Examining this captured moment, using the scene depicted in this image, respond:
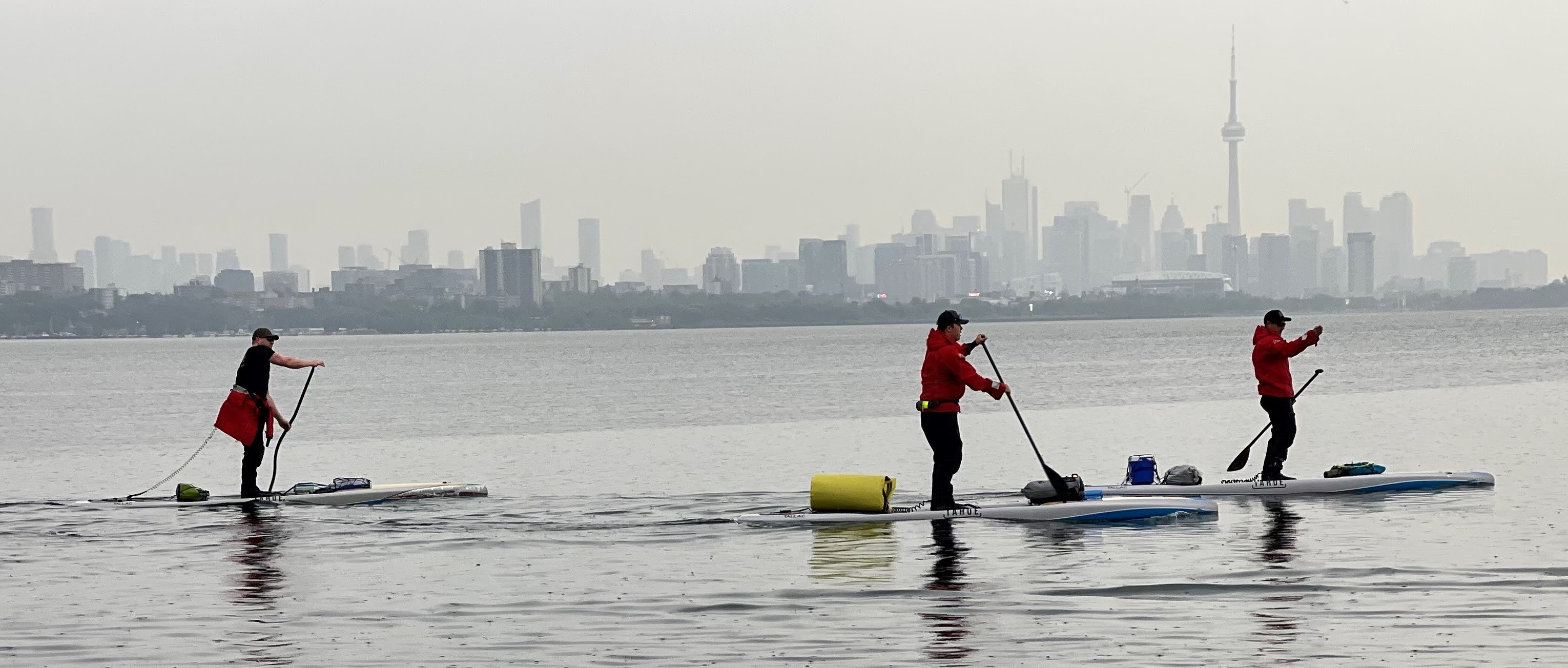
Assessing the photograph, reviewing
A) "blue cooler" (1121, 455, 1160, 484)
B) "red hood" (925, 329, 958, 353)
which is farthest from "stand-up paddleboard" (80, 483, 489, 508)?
"blue cooler" (1121, 455, 1160, 484)

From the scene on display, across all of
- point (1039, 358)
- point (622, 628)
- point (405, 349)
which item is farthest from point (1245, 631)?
point (405, 349)

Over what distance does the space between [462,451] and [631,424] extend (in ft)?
28.7

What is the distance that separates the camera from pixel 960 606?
455 inches

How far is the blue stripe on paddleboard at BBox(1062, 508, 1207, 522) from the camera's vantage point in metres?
16.1

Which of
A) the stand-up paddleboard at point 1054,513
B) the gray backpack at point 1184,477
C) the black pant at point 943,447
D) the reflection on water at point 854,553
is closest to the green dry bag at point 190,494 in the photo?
the stand-up paddleboard at point 1054,513

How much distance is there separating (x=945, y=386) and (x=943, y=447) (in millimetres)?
596

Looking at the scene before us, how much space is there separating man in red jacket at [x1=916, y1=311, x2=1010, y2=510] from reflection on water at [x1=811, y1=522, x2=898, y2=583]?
0.86 m

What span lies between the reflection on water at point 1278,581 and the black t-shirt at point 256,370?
996cm

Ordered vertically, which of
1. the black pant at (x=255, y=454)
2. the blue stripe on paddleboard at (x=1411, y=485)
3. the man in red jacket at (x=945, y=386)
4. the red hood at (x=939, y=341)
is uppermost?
the red hood at (x=939, y=341)

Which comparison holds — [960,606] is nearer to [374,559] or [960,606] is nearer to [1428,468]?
[374,559]

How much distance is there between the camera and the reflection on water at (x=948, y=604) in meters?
10.1

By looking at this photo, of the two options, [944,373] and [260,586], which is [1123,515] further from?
[260,586]

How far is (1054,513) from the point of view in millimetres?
16031

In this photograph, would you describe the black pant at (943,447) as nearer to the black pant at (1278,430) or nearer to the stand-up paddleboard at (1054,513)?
the stand-up paddleboard at (1054,513)
